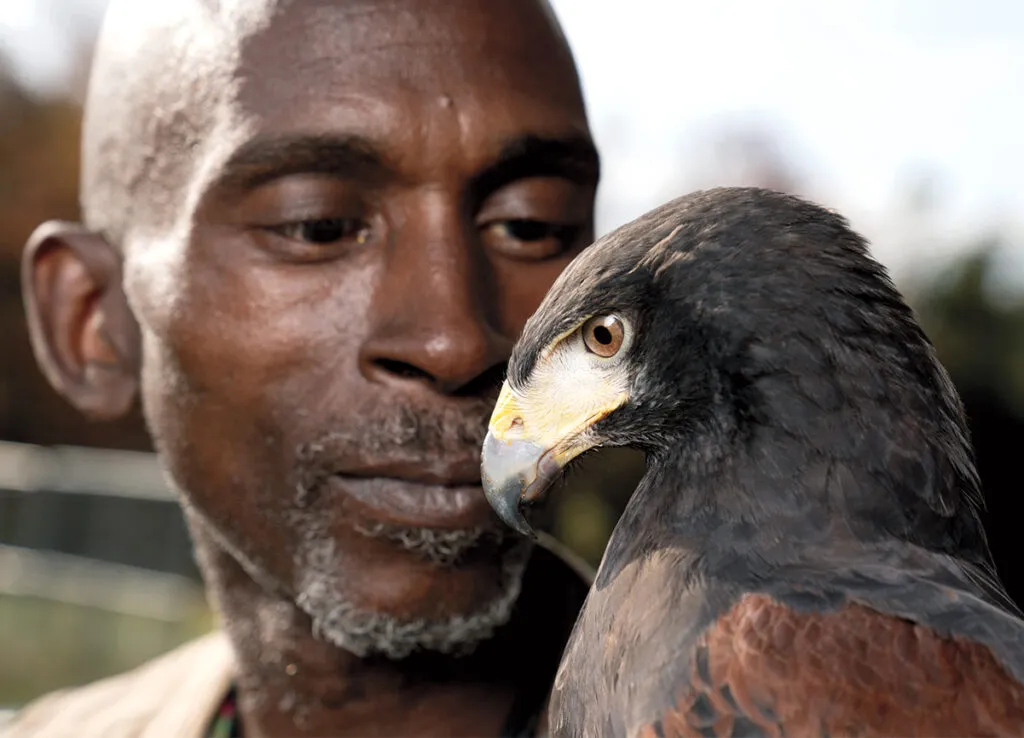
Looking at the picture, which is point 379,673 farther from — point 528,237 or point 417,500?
point 528,237

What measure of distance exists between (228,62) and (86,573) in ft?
24.0

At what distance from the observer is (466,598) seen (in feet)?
7.30

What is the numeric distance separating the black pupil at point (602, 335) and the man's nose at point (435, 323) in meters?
0.45

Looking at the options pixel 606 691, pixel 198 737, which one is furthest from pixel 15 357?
pixel 606 691

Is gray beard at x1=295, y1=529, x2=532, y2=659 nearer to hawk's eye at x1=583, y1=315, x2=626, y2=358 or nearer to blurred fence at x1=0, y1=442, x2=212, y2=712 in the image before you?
hawk's eye at x1=583, y1=315, x2=626, y2=358

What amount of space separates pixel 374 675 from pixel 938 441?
4.49ft

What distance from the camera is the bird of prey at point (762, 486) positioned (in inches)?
55.4

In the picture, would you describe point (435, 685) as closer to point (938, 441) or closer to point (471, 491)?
point (471, 491)

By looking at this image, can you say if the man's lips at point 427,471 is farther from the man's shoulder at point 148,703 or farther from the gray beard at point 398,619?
the man's shoulder at point 148,703

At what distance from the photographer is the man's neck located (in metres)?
2.50

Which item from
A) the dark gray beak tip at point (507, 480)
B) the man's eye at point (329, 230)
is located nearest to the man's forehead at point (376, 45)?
the man's eye at point (329, 230)

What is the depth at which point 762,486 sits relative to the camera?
5.13 feet

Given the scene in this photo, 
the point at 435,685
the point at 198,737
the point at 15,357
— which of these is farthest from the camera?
the point at 15,357

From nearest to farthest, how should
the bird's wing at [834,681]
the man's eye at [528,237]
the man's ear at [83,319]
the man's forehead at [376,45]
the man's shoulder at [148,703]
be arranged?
1. the bird's wing at [834,681]
2. the man's forehead at [376,45]
3. the man's eye at [528,237]
4. the man's ear at [83,319]
5. the man's shoulder at [148,703]
